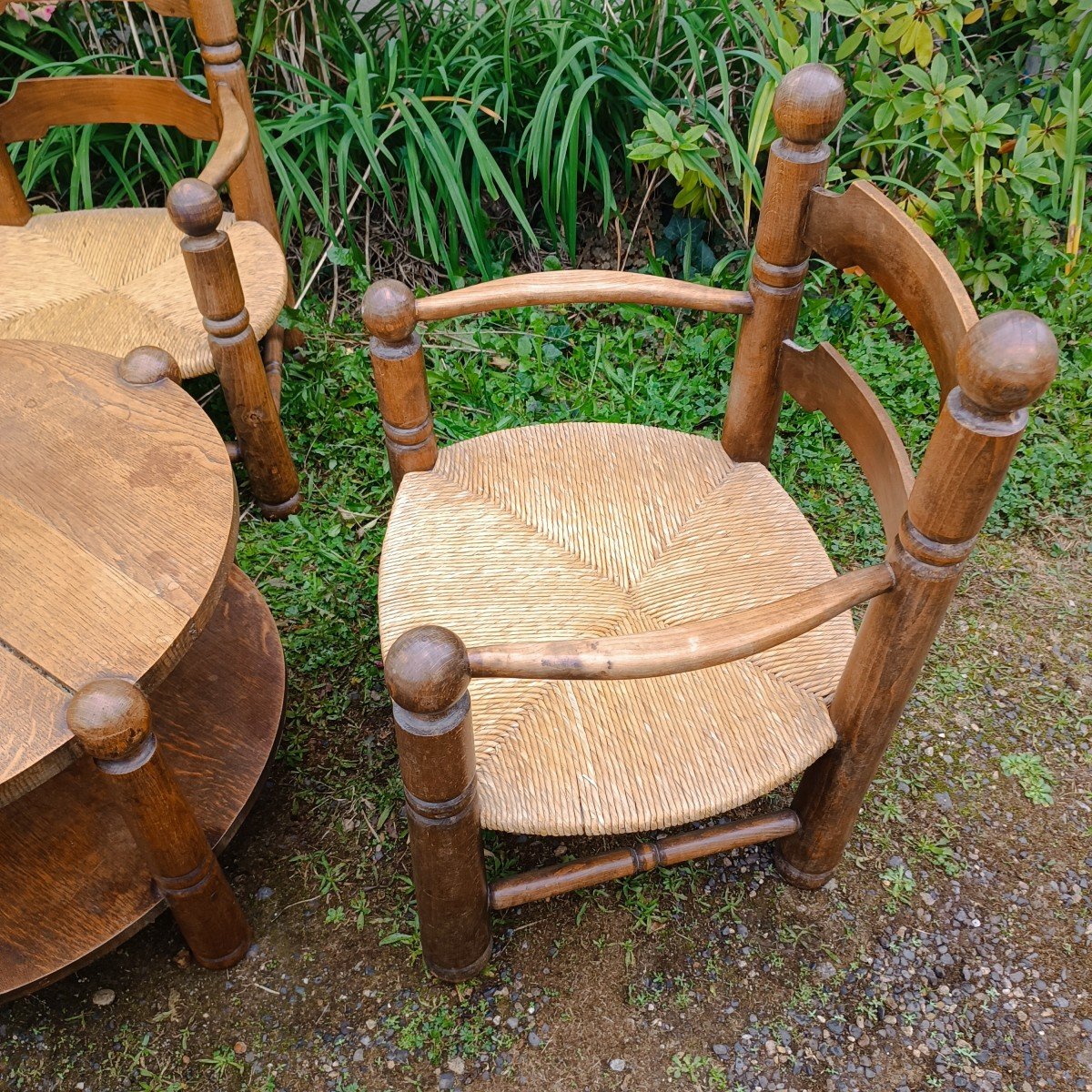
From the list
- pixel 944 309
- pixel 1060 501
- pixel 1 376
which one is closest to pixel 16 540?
pixel 1 376

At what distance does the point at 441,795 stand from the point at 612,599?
459mm

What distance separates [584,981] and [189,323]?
1574 mm

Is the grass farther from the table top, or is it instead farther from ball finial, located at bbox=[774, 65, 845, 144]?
ball finial, located at bbox=[774, 65, 845, 144]

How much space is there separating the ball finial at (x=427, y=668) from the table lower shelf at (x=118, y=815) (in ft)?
2.39

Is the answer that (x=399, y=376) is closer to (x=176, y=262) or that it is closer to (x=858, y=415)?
(x=858, y=415)

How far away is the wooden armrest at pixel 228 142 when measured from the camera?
6.80 ft

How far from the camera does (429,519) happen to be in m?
1.64

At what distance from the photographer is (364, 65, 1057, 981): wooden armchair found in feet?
3.65

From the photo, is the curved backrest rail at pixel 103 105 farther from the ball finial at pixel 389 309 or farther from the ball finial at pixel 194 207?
the ball finial at pixel 389 309

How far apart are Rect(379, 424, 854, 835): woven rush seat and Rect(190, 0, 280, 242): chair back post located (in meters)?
1.10

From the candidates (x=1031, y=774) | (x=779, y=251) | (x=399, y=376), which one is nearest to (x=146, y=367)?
(x=399, y=376)

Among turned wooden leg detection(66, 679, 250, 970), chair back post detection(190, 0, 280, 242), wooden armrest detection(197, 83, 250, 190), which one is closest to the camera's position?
turned wooden leg detection(66, 679, 250, 970)

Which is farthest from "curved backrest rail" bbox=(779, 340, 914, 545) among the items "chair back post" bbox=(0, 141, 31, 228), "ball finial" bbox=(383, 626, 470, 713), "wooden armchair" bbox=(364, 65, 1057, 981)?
"chair back post" bbox=(0, 141, 31, 228)

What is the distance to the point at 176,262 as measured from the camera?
2346 mm
